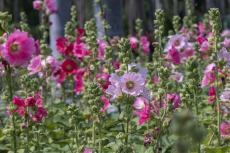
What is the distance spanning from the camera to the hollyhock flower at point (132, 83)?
110 inches

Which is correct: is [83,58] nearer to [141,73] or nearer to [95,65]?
[95,65]

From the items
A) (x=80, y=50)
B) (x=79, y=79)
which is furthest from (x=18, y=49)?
(x=79, y=79)

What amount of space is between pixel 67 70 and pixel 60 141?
93 centimetres

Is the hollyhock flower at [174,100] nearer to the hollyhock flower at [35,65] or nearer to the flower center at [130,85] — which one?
the flower center at [130,85]

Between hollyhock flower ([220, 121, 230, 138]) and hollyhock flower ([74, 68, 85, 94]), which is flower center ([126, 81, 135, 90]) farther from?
hollyhock flower ([74, 68, 85, 94])

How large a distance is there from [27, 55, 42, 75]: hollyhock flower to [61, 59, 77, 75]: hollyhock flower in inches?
7.8

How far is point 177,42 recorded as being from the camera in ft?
15.2

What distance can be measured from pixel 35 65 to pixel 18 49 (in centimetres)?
230

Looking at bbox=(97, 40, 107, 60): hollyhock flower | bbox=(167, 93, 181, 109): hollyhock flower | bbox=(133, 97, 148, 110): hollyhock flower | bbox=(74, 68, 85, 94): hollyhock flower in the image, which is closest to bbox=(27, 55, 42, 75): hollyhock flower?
bbox=(74, 68, 85, 94): hollyhock flower

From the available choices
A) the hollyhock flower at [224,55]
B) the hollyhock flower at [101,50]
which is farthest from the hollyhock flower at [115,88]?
the hollyhock flower at [101,50]

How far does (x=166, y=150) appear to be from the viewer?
11.9 ft

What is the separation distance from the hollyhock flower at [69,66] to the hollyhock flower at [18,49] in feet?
7.35

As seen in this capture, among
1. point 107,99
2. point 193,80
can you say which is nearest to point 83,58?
point 107,99

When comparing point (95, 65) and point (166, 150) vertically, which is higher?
point (95, 65)
